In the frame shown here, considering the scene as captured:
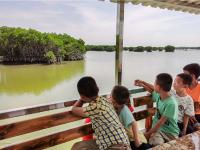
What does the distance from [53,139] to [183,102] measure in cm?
126

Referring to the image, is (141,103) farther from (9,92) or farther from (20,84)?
(20,84)

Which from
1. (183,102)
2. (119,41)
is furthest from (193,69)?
(119,41)

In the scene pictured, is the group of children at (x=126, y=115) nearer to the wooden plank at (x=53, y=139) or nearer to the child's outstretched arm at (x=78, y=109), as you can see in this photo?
the child's outstretched arm at (x=78, y=109)

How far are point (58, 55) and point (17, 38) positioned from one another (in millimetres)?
6574

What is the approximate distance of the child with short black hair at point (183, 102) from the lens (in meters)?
2.58

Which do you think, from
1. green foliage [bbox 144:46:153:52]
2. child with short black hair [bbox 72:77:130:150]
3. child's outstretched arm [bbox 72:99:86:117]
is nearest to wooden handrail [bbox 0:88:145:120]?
child's outstretched arm [bbox 72:99:86:117]

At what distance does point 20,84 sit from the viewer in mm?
44531

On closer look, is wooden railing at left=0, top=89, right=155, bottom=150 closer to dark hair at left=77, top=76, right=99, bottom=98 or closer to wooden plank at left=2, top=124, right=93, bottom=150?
wooden plank at left=2, top=124, right=93, bottom=150

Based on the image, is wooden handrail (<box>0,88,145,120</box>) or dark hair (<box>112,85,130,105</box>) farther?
dark hair (<box>112,85,130,105</box>)

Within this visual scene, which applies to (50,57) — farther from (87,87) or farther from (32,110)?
(87,87)

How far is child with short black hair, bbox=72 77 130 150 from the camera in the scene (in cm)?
188

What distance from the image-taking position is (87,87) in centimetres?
192

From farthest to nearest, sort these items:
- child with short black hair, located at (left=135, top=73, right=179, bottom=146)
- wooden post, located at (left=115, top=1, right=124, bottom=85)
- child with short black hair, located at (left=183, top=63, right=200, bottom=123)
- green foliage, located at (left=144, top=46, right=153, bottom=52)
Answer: green foliage, located at (left=144, top=46, right=153, bottom=52) < wooden post, located at (left=115, top=1, right=124, bottom=85) < child with short black hair, located at (left=183, top=63, right=200, bottom=123) < child with short black hair, located at (left=135, top=73, right=179, bottom=146)

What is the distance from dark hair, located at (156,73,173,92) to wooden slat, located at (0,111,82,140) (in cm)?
77
